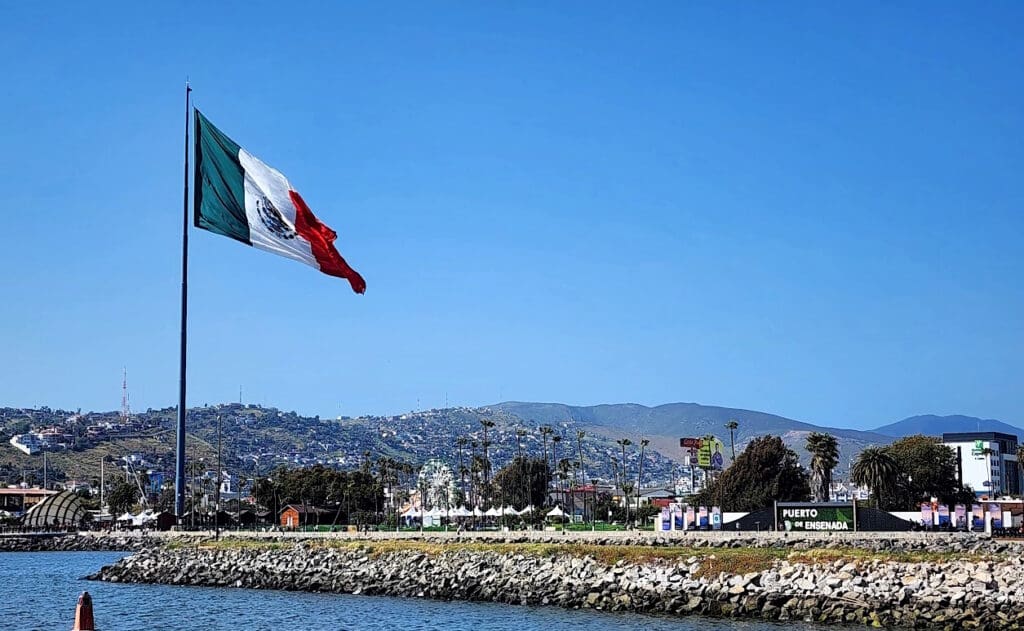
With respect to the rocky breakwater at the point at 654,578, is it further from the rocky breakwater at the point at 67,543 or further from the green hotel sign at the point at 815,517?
the rocky breakwater at the point at 67,543

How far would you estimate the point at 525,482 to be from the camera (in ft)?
546

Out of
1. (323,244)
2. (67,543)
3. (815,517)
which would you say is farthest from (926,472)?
(323,244)

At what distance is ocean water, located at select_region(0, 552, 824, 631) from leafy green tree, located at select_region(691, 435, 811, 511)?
68.5 metres

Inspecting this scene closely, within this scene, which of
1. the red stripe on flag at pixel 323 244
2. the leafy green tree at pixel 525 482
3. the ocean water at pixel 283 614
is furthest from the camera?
the leafy green tree at pixel 525 482

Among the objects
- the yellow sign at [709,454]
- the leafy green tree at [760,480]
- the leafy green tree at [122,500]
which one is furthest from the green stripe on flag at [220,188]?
the leafy green tree at [122,500]

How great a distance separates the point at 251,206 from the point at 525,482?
5160 inches

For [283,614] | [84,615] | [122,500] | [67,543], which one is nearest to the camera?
[84,615]

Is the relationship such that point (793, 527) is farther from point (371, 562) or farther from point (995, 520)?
point (371, 562)

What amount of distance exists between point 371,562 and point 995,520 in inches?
1580

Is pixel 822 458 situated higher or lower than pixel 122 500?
higher

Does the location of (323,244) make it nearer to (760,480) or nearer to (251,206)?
(251,206)

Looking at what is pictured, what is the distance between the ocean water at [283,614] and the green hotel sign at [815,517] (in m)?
27.3

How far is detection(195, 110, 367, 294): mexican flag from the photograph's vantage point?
3756 centimetres

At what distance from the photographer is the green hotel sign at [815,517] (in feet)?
228
